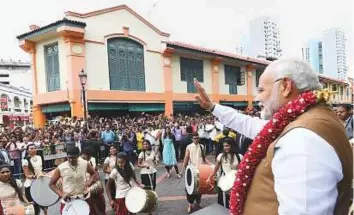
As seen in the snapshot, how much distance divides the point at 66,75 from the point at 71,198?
14213 millimetres

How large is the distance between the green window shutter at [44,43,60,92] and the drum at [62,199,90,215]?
15.1 m

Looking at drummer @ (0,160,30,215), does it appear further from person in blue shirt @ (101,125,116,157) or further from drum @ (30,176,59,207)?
person in blue shirt @ (101,125,116,157)

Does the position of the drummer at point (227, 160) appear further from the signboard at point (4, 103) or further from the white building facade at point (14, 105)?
the signboard at point (4, 103)

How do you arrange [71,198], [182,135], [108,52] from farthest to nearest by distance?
[108,52] < [182,135] < [71,198]

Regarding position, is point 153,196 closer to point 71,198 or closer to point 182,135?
point 71,198

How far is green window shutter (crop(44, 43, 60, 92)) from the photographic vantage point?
19.4 metres

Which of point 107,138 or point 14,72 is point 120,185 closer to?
point 107,138

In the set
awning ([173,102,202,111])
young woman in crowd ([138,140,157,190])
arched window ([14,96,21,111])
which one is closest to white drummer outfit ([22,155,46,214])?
young woman in crowd ([138,140,157,190])

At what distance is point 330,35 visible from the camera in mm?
20547

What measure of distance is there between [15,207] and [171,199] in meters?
3.57

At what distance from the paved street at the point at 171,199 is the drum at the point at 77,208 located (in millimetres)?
1801

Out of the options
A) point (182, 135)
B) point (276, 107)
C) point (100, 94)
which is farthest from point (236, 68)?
point (276, 107)

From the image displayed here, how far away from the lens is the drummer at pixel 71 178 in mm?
5465

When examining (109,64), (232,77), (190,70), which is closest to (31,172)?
(109,64)
